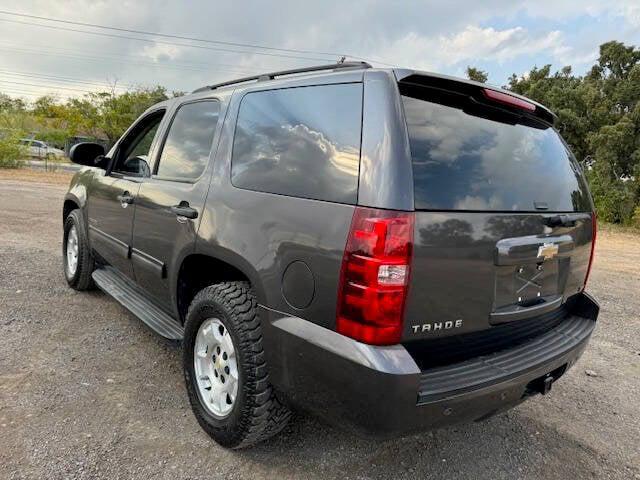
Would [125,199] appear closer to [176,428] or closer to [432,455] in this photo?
[176,428]

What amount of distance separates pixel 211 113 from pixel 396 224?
5.61ft

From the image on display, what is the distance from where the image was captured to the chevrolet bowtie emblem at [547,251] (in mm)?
2225

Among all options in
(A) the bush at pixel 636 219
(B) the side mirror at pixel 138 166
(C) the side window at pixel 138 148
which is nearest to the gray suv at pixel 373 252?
(B) the side mirror at pixel 138 166

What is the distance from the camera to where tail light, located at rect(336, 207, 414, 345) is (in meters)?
1.78

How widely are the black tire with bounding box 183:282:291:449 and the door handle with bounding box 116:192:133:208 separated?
137 centimetres

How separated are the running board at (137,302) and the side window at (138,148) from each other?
88 cm

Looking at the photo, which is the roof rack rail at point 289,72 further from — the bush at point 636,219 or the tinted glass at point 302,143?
the bush at point 636,219

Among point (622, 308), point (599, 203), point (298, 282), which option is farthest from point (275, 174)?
point (599, 203)

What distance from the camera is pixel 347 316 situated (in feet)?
6.03

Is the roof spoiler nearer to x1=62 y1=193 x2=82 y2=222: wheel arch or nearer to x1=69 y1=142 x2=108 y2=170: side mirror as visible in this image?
x1=69 y1=142 x2=108 y2=170: side mirror

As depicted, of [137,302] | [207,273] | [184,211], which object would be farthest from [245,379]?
[137,302]

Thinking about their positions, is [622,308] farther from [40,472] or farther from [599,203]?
[599,203]

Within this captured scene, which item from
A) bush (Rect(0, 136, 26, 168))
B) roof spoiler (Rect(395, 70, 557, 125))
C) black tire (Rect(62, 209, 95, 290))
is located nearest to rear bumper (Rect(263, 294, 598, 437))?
roof spoiler (Rect(395, 70, 557, 125))

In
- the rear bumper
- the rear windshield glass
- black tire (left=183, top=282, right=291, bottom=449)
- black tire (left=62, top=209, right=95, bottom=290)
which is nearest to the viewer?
the rear bumper
